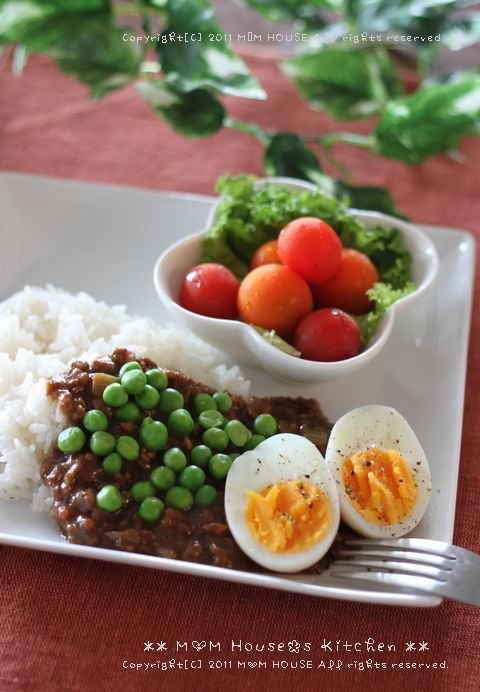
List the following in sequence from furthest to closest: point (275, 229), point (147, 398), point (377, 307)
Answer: point (275, 229) → point (377, 307) → point (147, 398)

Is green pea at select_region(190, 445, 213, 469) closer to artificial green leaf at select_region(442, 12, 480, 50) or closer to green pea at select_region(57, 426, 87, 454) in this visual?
green pea at select_region(57, 426, 87, 454)

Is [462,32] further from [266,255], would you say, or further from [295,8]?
[266,255]

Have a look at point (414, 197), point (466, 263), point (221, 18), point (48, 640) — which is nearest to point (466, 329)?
point (466, 263)

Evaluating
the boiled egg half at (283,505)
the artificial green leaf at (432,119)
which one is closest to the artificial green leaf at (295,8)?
the artificial green leaf at (432,119)

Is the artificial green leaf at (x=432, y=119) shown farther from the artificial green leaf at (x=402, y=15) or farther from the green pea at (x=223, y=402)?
the green pea at (x=223, y=402)

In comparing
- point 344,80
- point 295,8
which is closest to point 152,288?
point 344,80

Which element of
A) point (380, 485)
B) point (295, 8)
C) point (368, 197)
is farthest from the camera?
point (295, 8)

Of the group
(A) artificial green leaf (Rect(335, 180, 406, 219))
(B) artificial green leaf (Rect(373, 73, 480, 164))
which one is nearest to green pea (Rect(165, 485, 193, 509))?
(A) artificial green leaf (Rect(335, 180, 406, 219))
